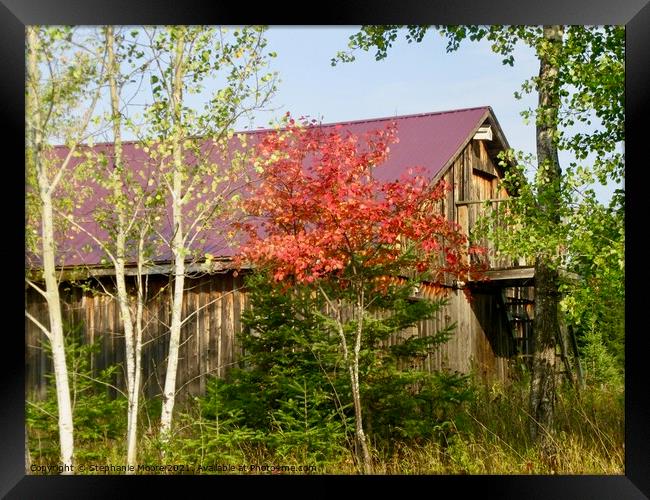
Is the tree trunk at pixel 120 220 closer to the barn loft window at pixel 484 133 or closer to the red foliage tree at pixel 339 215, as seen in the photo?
the red foliage tree at pixel 339 215

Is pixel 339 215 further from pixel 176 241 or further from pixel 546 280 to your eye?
pixel 546 280

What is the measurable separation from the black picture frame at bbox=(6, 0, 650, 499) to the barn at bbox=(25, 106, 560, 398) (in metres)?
2.57

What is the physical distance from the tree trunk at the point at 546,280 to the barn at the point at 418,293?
79 centimetres

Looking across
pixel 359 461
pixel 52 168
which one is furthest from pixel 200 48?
pixel 359 461

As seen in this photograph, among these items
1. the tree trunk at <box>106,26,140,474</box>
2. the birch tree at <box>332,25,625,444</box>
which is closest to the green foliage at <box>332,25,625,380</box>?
the birch tree at <box>332,25,625,444</box>

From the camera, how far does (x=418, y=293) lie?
491 inches

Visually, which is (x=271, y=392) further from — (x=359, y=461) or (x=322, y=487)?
(x=322, y=487)

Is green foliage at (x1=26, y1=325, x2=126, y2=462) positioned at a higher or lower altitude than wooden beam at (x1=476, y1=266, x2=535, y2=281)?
lower

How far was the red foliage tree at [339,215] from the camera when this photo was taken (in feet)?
24.9

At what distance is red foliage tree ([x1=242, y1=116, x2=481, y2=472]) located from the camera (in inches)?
299

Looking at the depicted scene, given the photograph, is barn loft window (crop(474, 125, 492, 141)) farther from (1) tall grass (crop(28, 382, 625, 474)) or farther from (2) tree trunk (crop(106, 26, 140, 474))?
(2) tree trunk (crop(106, 26, 140, 474))

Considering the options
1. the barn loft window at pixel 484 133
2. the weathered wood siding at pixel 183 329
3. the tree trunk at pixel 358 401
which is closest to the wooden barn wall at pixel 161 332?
the weathered wood siding at pixel 183 329
